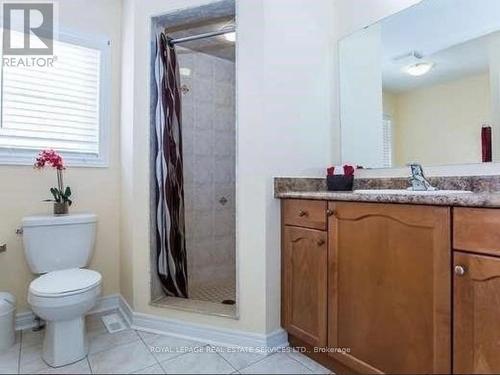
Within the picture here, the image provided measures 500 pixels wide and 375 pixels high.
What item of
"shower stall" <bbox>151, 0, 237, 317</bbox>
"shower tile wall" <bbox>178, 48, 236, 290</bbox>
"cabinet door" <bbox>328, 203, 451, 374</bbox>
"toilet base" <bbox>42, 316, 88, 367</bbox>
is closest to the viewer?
"cabinet door" <bbox>328, 203, 451, 374</bbox>

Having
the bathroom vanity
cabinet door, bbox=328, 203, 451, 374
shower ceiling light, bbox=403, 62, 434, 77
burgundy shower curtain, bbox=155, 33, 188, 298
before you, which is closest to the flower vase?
burgundy shower curtain, bbox=155, 33, 188, 298

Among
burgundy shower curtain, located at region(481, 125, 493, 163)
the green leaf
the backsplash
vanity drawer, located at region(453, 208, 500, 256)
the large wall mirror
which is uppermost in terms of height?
the large wall mirror

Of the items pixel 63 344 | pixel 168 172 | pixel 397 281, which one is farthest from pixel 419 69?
pixel 63 344

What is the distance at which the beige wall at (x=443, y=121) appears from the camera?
4.80ft

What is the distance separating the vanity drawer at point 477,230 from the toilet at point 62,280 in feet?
5.28

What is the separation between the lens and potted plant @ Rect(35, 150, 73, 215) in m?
1.89

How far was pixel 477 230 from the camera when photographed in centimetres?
97

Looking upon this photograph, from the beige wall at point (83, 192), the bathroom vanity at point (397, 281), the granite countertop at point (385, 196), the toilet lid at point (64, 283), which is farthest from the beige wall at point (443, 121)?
the beige wall at point (83, 192)

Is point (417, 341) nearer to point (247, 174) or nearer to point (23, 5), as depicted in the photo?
point (247, 174)

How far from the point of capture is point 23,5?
1967 mm

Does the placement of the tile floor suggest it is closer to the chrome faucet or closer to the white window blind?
the chrome faucet

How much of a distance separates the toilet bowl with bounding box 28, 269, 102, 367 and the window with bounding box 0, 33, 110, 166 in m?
0.87

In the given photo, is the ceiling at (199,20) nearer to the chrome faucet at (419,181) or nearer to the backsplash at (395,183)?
the backsplash at (395,183)

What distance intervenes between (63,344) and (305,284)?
4.03 ft
